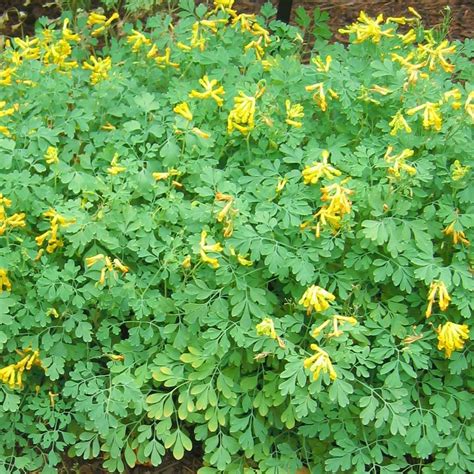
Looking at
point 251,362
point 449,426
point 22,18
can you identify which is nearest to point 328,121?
point 251,362

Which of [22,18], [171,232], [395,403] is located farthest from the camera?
[22,18]

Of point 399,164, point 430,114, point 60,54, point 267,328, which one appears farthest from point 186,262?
point 60,54

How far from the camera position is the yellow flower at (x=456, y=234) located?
3389 mm

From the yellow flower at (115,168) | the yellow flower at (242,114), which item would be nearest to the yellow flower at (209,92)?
the yellow flower at (242,114)

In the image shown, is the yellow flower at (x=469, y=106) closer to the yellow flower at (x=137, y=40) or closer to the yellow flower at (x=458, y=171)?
the yellow flower at (x=458, y=171)

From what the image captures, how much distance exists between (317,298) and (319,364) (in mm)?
260

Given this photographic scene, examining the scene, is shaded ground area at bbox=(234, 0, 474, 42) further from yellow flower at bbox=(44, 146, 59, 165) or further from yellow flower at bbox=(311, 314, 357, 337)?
yellow flower at bbox=(311, 314, 357, 337)

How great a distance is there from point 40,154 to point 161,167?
54 cm

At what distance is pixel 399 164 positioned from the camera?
10.9 ft

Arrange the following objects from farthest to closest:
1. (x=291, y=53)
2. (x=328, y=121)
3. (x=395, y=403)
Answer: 1. (x=291, y=53)
2. (x=328, y=121)
3. (x=395, y=403)

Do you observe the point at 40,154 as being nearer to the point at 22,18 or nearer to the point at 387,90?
the point at 387,90

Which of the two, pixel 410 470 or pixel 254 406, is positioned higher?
pixel 254 406

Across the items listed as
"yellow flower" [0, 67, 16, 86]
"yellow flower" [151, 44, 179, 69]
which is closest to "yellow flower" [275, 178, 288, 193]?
"yellow flower" [151, 44, 179, 69]

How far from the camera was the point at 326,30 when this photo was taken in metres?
4.31
